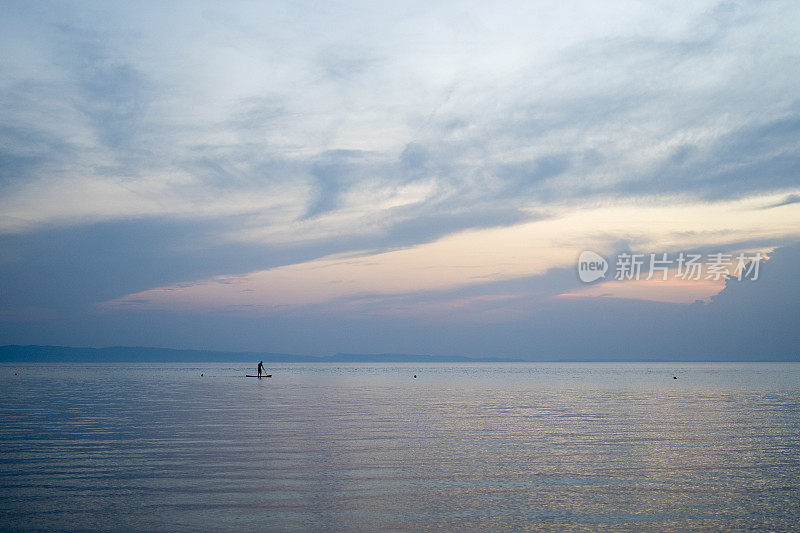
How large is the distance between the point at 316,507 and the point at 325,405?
3347 centimetres

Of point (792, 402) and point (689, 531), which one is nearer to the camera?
point (689, 531)

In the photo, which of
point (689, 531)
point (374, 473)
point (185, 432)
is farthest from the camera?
point (185, 432)

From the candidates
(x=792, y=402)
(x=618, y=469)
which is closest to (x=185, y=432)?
(x=618, y=469)

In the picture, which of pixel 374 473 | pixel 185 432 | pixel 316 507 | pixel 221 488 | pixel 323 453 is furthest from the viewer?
pixel 185 432

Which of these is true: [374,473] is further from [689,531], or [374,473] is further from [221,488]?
[689,531]

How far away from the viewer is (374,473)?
21.5 meters

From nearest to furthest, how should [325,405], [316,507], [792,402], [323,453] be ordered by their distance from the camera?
[316,507]
[323,453]
[325,405]
[792,402]

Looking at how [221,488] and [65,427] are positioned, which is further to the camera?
[65,427]

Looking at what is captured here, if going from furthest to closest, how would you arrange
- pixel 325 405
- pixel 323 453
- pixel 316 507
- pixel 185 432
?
pixel 325 405, pixel 185 432, pixel 323 453, pixel 316 507

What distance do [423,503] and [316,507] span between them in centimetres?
293

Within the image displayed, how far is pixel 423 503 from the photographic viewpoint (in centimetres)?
1755

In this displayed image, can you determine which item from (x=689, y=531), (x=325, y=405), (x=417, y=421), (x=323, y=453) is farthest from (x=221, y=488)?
(x=325, y=405)

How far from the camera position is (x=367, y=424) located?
3584cm

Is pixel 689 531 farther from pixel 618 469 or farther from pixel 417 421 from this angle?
pixel 417 421
